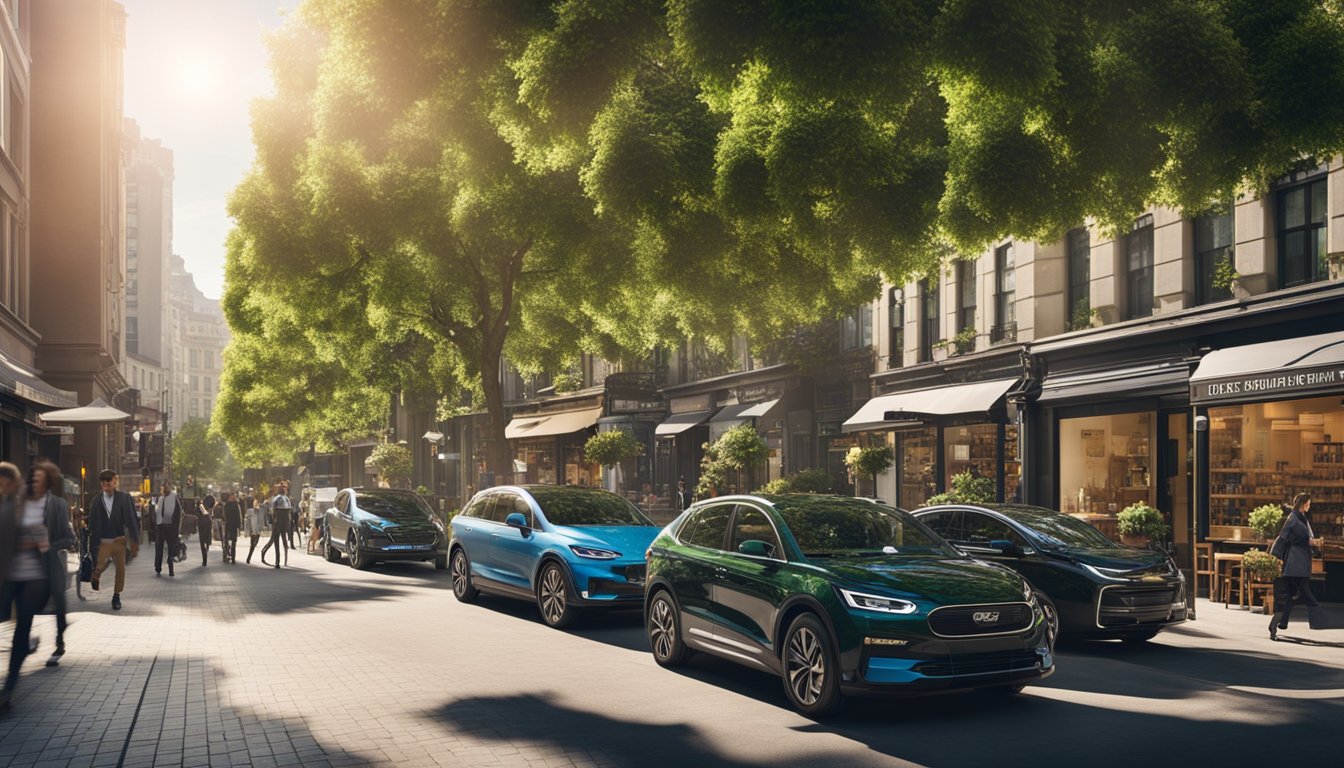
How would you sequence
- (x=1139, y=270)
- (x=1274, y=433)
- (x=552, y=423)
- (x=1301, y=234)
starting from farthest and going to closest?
(x=552, y=423) → (x=1139, y=270) → (x=1274, y=433) → (x=1301, y=234)

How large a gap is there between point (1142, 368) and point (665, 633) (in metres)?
13.7

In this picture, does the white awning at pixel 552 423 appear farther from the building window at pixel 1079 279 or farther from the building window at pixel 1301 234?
the building window at pixel 1301 234

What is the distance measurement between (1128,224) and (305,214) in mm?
17187

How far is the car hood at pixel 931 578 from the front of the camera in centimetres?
845

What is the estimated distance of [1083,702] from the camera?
9172mm

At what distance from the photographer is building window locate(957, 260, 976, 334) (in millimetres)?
27469

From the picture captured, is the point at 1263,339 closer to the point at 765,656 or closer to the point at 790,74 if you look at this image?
the point at 790,74

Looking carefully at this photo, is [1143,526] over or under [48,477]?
under

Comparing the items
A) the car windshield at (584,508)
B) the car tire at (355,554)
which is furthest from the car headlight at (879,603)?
the car tire at (355,554)

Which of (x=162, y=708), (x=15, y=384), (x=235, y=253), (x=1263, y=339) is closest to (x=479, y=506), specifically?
(x=162, y=708)

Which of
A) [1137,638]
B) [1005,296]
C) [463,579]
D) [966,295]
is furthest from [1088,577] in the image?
[966,295]

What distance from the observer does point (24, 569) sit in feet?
31.6

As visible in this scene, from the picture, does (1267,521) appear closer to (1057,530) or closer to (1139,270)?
(1057,530)

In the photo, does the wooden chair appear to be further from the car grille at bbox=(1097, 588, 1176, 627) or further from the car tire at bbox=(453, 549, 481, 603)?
the car tire at bbox=(453, 549, 481, 603)
